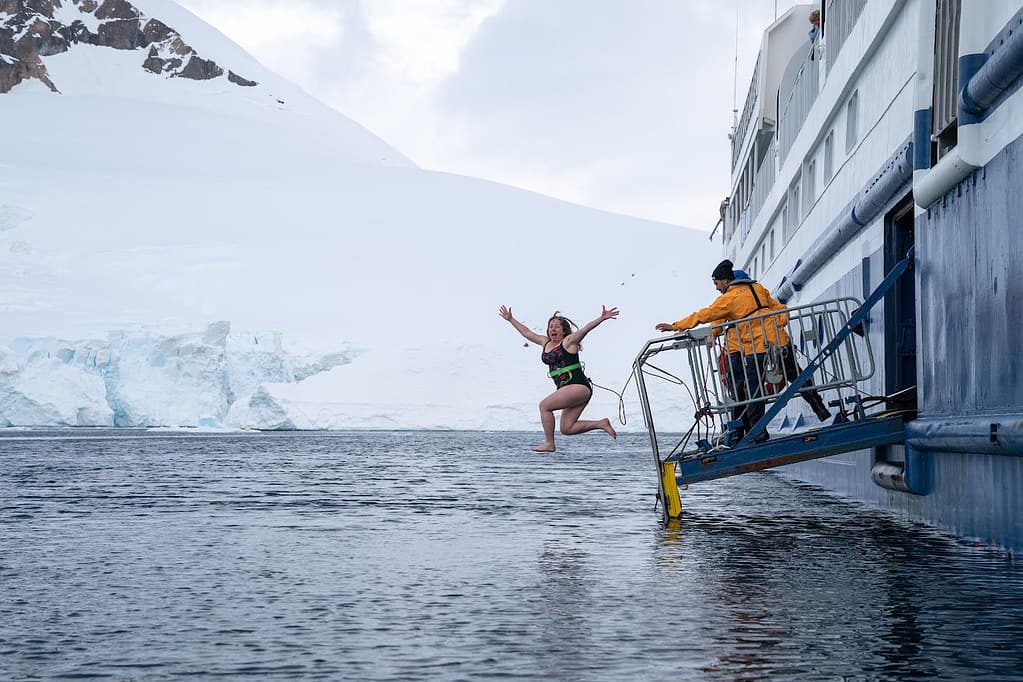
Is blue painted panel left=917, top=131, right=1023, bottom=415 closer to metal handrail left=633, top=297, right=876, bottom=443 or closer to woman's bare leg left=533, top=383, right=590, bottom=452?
metal handrail left=633, top=297, right=876, bottom=443

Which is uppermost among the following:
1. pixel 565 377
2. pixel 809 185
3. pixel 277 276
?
pixel 277 276

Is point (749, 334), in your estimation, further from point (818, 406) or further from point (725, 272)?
point (818, 406)

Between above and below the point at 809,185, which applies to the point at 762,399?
below

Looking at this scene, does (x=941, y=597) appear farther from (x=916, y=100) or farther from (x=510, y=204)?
(x=510, y=204)

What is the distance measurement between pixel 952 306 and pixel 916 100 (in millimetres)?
1523

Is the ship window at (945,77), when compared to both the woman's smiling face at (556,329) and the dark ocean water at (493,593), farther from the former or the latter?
the woman's smiling face at (556,329)

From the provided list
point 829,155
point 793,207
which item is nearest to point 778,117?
point 793,207

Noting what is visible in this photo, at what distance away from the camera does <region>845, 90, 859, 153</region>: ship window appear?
11.8m

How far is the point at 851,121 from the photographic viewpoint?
12.0m

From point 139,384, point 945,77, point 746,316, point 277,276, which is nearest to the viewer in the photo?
point 945,77

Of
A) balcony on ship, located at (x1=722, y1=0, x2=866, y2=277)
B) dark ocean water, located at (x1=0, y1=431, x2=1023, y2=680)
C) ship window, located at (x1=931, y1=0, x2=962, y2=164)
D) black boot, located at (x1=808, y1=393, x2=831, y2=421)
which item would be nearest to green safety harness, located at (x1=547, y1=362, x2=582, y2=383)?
dark ocean water, located at (x1=0, y1=431, x2=1023, y2=680)

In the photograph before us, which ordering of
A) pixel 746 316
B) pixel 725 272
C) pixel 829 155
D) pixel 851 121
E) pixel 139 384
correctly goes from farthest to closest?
pixel 139 384 → pixel 829 155 → pixel 851 121 → pixel 725 272 → pixel 746 316

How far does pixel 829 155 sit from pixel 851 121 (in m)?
1.50

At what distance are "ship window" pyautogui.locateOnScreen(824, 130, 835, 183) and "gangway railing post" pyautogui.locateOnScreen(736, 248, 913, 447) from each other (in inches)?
173
